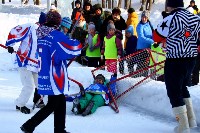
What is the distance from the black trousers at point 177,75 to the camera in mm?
4871

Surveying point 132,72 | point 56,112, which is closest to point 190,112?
point 56,112

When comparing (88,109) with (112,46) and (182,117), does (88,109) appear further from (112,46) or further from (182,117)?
(112,46)

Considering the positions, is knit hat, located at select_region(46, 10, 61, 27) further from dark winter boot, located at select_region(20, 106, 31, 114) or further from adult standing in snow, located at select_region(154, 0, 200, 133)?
dark winter boot, located at select_region(20, 106, 31, 114)

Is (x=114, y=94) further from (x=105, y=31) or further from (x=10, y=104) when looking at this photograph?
(x=105, y=31)

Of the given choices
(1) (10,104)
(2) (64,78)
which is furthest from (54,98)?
(1) (10,104)

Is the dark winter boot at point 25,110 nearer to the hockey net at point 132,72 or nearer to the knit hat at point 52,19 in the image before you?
the hockey net at point 132,72

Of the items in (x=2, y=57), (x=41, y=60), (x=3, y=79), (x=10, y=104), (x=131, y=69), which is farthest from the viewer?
(x=2, y=57)

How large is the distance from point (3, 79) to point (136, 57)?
313 centimetres

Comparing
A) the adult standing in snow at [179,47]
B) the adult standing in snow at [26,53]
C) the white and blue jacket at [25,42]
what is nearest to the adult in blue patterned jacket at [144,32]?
the adult standing in snow at [26,53]

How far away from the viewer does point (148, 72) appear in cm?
714

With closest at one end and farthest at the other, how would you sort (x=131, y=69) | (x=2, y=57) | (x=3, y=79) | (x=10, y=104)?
(x=10, y=104) → (x=131, y=69) → (x=3, y=79) → (x=2, y=57)

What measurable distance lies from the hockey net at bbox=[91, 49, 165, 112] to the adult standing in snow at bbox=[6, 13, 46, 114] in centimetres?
133

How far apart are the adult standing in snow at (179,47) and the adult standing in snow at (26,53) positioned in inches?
71.7

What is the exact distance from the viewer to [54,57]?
473 cm
